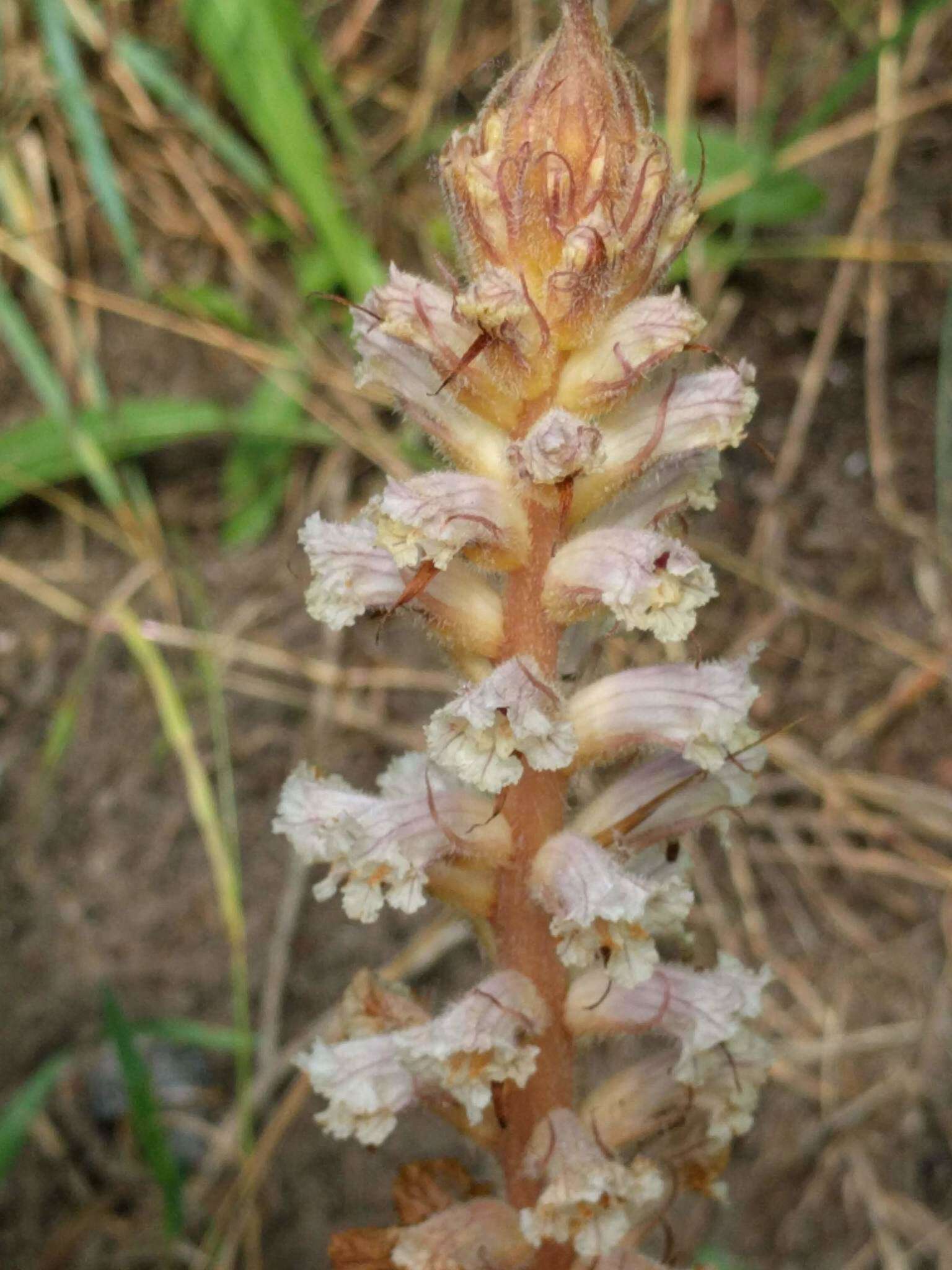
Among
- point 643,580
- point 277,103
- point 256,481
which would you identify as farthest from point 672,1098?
point 277,103

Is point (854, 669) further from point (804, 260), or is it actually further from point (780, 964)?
point (804, 260)

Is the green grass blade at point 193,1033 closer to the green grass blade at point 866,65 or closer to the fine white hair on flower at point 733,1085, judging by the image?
the fine white hair on flower at point 733,1085

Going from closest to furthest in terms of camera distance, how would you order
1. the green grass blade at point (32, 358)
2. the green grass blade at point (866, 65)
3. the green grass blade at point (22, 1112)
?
the green grass blade at point (22, 1112), the green grass blade at point (866, 65), the green grass blade at point (32, 358)

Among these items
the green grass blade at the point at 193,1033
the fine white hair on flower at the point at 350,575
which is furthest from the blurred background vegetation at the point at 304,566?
the fine white hair on flower at the point at 350,575

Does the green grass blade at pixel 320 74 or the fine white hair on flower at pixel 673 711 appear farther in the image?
the green grass blade at pixel 320 74

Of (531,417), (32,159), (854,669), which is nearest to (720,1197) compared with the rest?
(531,417)

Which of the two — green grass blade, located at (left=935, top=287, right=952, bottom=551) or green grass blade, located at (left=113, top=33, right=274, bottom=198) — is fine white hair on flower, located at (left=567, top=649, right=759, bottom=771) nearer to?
green grass blade, located at (left=935, top=287, right=952, bottom=551)


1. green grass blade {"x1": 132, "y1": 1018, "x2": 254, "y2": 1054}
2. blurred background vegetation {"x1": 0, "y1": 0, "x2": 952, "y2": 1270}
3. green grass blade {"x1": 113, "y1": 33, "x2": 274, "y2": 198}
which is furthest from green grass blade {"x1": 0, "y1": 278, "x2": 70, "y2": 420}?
green grass blade {"x1": 132, "y1": 1018, "x2": 254, "y2": 1054}
